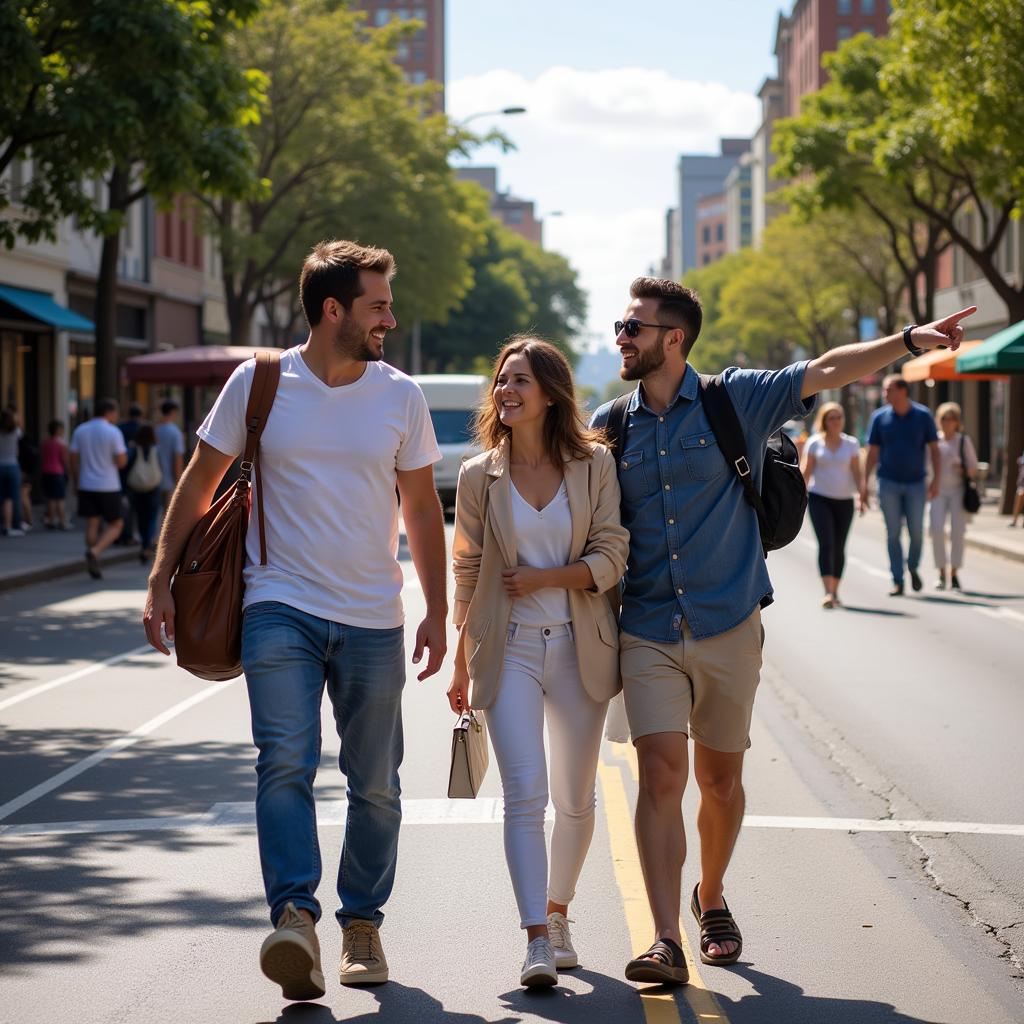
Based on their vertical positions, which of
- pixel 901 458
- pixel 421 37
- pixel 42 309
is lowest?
pixel 901 458

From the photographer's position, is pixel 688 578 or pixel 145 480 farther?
pixel 145 480

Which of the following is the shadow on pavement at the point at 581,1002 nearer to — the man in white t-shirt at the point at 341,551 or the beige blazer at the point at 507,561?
the man in white t-shirt at the point at 341,551

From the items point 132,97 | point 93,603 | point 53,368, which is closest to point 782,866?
point 93,603

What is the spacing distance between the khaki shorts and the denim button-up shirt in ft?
0.15

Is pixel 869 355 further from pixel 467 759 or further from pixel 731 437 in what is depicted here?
pixel 467 759

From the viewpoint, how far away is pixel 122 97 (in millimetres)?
18219

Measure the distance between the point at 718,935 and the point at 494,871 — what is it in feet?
4.22

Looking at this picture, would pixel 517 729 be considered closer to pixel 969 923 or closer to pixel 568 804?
pixel 568 804

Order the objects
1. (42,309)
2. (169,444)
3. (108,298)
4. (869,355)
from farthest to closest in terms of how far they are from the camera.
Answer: (42,309) → (108,298) → (169,444) → (869,355)

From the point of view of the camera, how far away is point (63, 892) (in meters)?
6.09

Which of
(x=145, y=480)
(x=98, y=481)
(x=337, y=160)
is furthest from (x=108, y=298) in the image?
(x=337, y=160)

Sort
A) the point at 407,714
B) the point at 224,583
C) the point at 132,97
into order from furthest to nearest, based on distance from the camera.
Answer: the point at 132,97 < the point at 407,714 < the point at 224,583

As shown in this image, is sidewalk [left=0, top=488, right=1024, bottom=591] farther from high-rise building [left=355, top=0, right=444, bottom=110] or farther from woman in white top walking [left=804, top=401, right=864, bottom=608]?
high-rise building [left=355, top=0, right=444, bottom=110]

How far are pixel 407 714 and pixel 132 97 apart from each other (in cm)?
1027
